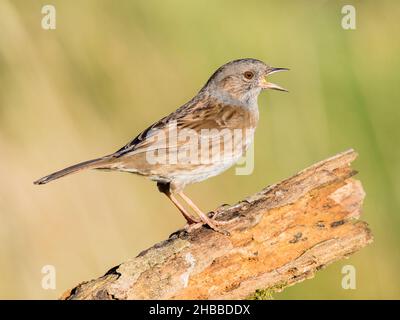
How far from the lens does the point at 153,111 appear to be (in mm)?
7125

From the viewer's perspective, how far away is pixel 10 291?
6.24 m

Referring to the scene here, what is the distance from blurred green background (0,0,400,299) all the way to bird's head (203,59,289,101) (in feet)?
1.84

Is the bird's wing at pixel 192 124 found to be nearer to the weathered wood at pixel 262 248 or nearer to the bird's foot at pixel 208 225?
the bird's foot at pixel 208 225

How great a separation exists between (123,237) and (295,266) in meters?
2.16

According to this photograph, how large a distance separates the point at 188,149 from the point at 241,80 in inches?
40.9

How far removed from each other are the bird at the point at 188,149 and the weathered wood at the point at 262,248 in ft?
1.29

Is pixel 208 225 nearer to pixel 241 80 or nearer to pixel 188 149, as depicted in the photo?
pixel 188 149

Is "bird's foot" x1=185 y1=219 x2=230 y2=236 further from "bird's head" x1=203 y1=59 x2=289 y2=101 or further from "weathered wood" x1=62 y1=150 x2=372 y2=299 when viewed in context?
"bird's head" x1=203 y1=59 x2=289 y2=101

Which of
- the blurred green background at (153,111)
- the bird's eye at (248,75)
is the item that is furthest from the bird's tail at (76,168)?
the bird's eye at (248,75)

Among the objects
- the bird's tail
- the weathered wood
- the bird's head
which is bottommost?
the weathered wood

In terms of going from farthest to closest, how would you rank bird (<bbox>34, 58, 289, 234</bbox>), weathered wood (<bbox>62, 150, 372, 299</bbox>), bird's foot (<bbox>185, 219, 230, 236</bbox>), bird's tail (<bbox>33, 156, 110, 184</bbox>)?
bird (<bbox>34, 58, 289, 234</bbox>) → bird's tail (<bbox>33, 156, 110, 184</bbox>) → bird's foot (<bbox>185, 219, 230, 236</bbox>) → weathered wood (<bbox>62, 150, 372, 299</bbox>)

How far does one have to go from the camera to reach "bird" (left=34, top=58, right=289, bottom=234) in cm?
569

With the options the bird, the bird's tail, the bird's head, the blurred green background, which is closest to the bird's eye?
the bird's head

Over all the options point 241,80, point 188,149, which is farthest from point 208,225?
point 241,80
